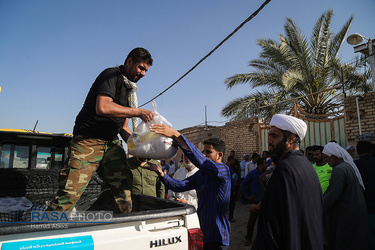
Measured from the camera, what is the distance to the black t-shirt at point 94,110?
2314 mm

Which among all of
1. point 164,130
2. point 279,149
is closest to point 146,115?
point 164,130

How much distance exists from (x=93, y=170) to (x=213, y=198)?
113 centimetres

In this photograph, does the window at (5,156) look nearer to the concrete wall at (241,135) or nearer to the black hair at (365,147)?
the black hair at (365,147)

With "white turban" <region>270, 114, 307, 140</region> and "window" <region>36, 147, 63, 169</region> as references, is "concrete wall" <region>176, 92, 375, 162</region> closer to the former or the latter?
"white turban" <region>270, 114, 307, 140</region>

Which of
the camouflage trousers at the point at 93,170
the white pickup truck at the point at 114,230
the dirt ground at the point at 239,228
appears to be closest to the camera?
the white pickup truck at the point at 114,230

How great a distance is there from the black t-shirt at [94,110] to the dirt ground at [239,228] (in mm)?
4045

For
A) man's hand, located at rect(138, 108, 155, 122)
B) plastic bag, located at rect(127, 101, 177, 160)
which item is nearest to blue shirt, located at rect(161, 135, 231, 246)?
plastic bag, located at rect(127, 101, 177, 160)

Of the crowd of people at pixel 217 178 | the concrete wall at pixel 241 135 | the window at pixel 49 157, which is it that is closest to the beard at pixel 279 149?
the crowd of people at pixel 217 178

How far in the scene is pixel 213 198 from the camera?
2475 millimetres

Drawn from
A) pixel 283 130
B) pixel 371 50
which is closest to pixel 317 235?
pixel 283 130

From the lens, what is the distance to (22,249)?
1.23 meters

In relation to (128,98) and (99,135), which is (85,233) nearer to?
(99,135)

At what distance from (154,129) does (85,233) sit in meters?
0.95

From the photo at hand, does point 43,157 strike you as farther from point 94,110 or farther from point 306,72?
point 306,72
